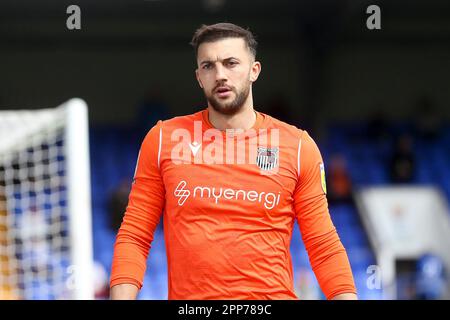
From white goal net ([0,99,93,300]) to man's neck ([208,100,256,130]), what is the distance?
1.77 metres

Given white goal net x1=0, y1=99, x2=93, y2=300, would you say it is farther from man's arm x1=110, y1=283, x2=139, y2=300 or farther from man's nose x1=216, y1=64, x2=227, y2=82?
man's nose x1=216, y1=64, x2=227, y2=82

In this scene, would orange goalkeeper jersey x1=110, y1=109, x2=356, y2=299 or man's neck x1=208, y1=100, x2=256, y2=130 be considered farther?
man's neck x1=208, y1=100, x2=256, y2=130

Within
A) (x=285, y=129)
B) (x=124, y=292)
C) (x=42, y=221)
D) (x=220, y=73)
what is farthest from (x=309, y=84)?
(x=124, y=292)

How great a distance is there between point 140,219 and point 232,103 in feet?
1.73

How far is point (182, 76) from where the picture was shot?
579 inches

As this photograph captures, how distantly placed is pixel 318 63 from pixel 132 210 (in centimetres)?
1158

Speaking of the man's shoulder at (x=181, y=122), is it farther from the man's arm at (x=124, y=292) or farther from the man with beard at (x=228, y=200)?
the man's arm at (x=124, y=292)

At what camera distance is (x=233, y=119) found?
325cm

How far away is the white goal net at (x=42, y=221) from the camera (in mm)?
4859

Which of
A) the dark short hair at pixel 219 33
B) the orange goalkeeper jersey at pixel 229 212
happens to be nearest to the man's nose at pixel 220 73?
the dark short hair at pixel 219 33

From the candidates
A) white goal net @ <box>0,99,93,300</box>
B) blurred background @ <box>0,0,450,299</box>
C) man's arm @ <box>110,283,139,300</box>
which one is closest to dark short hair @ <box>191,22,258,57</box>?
man's arm @ <box>110,283,139,300</box>

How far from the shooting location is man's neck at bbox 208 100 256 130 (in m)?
3.25

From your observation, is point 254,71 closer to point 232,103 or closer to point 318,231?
point 232,103
